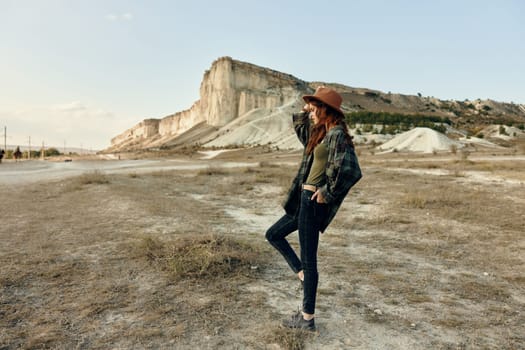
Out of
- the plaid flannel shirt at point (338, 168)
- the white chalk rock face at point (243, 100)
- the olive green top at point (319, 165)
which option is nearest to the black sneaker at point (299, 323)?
the plaid flannel shirt at point (338, 168)

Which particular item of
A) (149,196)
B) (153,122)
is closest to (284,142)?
(149,196)

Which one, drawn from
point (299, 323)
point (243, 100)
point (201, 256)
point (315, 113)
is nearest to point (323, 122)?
point (315, 113)

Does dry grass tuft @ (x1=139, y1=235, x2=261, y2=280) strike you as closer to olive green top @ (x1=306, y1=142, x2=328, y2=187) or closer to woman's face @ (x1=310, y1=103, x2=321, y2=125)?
olive green top @ (x1=306, y1=142, x2=328, y2=187)

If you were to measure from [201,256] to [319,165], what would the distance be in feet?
7.76

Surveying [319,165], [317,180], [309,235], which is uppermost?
[319,165]

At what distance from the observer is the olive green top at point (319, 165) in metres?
2.79

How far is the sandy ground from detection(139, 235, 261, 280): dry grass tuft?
0.12 feet

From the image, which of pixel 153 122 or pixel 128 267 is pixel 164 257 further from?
pixel 153 122

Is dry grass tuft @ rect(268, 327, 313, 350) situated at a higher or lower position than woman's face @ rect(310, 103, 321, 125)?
lower

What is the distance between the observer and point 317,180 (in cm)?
280

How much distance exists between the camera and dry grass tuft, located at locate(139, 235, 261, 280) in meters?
4.33

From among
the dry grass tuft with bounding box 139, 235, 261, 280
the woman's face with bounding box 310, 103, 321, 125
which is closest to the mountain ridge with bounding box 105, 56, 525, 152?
the dry grass tuft with bounding box 139, 235, 261, 280

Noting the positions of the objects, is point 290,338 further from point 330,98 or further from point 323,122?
point 330,98

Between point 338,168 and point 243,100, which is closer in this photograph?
point 338,168
